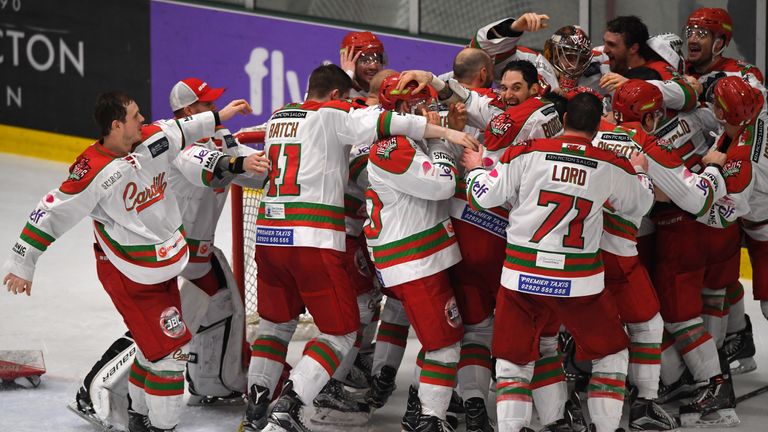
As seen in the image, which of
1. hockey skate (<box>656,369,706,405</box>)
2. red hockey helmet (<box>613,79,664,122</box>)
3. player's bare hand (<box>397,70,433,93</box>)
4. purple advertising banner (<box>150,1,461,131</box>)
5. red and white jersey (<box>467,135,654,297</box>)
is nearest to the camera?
red and white jersey (<box>467,135,654,297</box>)

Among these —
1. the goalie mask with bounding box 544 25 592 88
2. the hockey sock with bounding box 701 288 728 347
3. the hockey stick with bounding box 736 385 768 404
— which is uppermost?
the goalie mask with bounding box 544 25 592 88

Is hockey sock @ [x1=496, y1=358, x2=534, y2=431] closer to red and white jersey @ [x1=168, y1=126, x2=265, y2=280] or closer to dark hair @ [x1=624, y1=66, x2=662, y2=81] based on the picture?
red and white jersey @ [x1=168, y1=126, x2=265, y2=280]

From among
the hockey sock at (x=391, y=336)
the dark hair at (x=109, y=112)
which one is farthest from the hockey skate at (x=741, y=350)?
the dark hair at (x=109, y=112)

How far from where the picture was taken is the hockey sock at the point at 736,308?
665cm

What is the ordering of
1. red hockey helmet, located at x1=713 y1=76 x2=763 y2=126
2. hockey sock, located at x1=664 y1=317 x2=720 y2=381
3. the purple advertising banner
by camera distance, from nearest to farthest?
1. red hockey helmet, located at x1=713 y1=76 x2=763 y2=126
2. hockey sock, located at x1=664 y1=317 x2=720 y2=381
3. the purple advertising banner

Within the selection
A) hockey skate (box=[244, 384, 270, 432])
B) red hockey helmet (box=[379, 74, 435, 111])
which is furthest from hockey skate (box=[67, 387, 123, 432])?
red hockey helmet (box=[379, 74, 435, 111])

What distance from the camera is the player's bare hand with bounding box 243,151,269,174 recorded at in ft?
18.4

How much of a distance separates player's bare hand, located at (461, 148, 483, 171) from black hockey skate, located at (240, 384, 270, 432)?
132 cm

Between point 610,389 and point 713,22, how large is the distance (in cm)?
232

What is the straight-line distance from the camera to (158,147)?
5.57m

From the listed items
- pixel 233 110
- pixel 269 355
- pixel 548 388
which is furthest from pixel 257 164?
pixel 548 388

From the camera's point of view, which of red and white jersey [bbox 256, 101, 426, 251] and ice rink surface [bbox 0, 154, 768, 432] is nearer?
red and white jersey [bbox 256, 101, 426, 251]

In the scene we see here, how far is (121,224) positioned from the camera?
5.39 meters

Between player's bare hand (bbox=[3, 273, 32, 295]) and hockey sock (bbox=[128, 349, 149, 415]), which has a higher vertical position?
player's bare hand (bbox=[3, 273, 32, 295])
